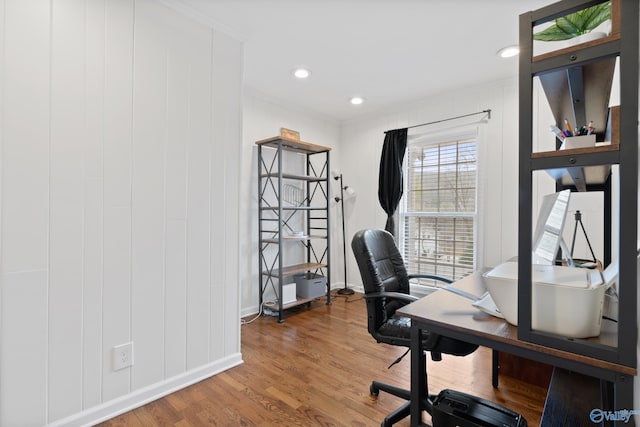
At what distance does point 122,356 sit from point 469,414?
71.1 inches

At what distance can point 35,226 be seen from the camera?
1515 mm

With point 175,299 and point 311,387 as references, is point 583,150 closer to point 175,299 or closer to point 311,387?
point 311,387

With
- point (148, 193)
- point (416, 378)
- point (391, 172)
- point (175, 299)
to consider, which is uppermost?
point (391, 172)

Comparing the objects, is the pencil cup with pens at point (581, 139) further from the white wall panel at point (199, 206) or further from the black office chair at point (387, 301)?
the white wall panel at point (199, 206)

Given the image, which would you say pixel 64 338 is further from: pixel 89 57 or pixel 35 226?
pixel 89 57

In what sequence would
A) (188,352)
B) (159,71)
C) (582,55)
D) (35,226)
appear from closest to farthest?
(582,55)
(35,226)
(159,71)
(188,352)

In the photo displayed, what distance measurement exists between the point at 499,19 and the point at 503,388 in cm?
246

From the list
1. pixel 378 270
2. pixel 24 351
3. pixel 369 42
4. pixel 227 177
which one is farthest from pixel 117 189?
pixel 369 42

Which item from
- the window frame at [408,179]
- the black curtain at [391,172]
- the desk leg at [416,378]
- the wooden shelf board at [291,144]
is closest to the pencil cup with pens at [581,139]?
the desk leg at [416,378]

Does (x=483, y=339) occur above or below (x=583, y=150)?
below

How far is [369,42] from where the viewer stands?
244cm

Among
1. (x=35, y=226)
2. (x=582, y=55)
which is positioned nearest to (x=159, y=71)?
(x=35, y=226)

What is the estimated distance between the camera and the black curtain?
3.86m

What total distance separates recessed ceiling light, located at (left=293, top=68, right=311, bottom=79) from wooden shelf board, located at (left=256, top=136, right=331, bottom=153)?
62cm
